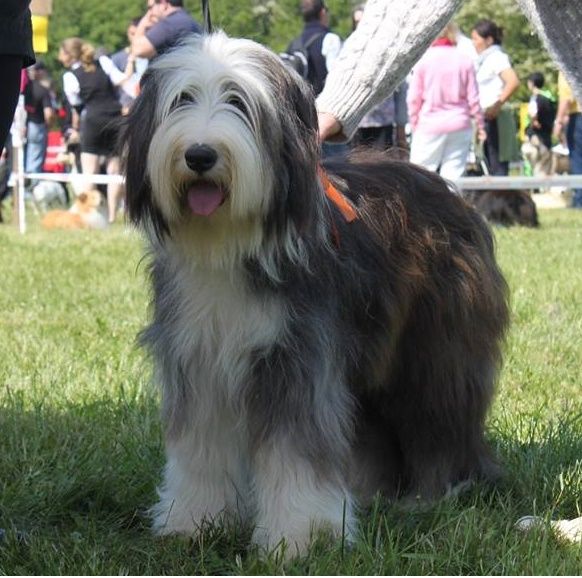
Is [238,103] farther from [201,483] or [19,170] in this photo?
[19,170]

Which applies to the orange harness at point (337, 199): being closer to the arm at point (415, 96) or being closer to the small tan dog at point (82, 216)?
the arm at point (415, 96)

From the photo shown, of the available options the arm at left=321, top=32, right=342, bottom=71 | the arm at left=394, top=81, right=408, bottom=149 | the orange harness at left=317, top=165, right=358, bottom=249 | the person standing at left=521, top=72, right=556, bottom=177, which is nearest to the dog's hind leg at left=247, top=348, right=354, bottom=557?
the orange harness at left=317, top=165, right=358, bottom=249

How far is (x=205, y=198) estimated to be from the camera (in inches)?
123

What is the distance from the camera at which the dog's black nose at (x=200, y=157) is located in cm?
306

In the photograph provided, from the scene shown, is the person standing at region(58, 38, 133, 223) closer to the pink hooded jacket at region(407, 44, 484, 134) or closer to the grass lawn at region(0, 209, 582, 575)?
the pink hooded jacket at region(407, 44, 484, 134)

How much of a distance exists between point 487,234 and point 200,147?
139 centimetres

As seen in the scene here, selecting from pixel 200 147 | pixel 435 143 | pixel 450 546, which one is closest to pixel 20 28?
pixel 200 147

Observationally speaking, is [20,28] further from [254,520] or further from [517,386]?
[517,386]

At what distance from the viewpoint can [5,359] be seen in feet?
20.1

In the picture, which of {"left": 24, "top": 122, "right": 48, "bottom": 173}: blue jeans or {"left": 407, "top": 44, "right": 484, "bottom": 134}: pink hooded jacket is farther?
{"left": 24, "top": 122, "right": 48, "bottom": 173}: blue jeans

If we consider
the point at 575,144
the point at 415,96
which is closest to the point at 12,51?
the point at 415,96

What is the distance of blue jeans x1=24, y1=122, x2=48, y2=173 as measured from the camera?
19191 mm

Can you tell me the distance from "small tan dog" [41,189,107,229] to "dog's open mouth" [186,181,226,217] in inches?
477

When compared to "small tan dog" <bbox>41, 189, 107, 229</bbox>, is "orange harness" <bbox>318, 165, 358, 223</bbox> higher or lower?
higher
